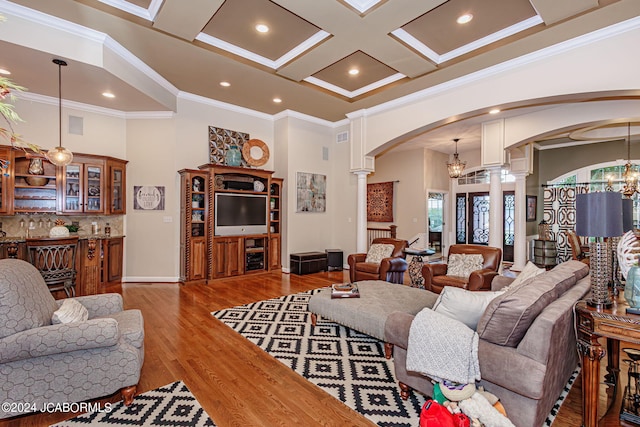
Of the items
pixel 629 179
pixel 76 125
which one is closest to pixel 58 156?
pixel 76 125

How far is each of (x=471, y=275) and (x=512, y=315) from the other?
8.16 ft

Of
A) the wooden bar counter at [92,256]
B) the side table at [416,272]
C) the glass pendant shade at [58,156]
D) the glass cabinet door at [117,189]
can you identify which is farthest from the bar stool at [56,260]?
the side table at [416,272]

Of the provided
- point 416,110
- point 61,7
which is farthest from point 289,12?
point 416,110

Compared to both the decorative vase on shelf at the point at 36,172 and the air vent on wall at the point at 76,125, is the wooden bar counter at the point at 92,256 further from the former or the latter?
the air vent on wall at the point at 76,125

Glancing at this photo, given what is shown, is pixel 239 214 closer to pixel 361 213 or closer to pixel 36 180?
pixel 361 213

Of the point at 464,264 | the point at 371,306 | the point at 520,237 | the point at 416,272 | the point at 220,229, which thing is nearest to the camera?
the point at 371,306

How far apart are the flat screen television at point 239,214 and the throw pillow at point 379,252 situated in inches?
94.0

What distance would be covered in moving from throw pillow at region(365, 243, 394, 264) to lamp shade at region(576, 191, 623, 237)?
3.60m

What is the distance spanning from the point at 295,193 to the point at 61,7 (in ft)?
15.3

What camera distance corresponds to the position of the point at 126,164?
5.93m

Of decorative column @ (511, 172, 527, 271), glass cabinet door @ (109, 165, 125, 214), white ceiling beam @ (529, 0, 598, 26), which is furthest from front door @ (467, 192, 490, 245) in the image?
glass cabinet door @ (109, 165, 125, 214)

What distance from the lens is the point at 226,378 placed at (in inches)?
103

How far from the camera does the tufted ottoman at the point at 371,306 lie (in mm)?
3003

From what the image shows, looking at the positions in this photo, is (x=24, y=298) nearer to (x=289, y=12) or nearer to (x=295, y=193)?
(x=289, y=12)
